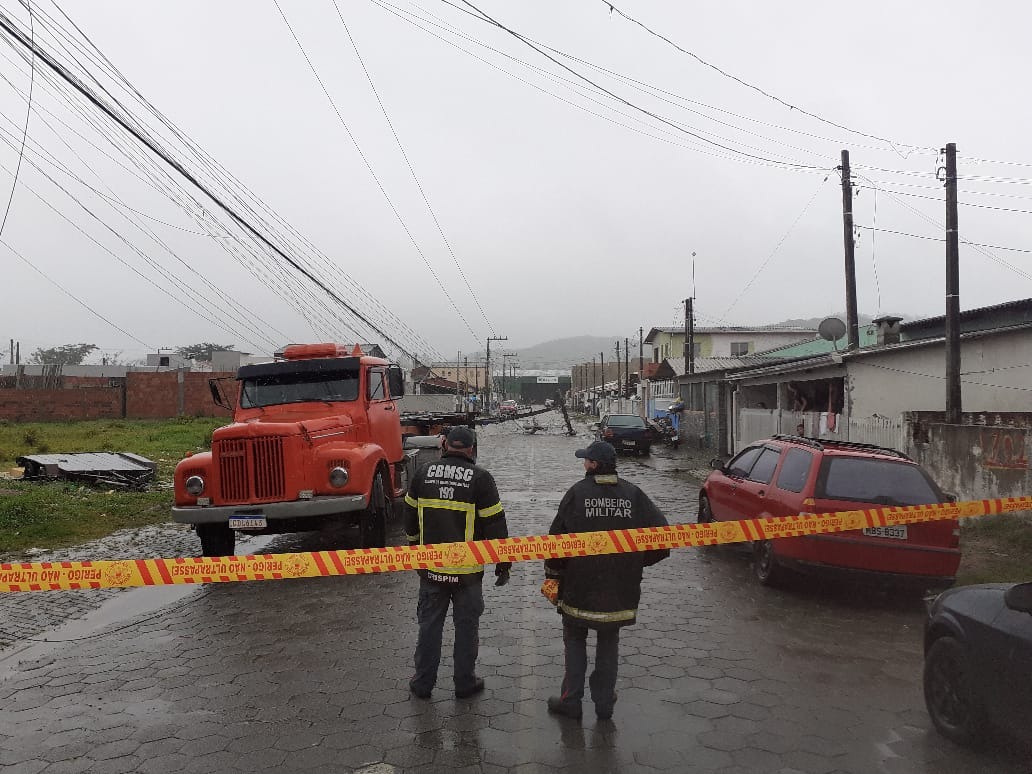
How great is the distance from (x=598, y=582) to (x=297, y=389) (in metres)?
7.36

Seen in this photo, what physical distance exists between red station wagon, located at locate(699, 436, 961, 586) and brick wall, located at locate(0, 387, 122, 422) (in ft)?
138

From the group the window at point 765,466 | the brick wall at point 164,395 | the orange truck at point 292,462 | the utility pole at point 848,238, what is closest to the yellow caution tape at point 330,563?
the window at point 765,466

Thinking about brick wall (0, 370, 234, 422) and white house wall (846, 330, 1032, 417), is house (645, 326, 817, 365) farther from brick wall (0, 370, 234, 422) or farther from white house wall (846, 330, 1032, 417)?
white house wall (846, 330, 1032, 417)

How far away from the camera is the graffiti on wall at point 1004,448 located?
11086 millimetres

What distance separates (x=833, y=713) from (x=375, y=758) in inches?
109

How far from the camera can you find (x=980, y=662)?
3965 mm

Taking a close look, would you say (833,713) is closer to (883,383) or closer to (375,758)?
(375,758)

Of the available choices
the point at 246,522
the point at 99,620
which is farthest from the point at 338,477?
the point at 99,620

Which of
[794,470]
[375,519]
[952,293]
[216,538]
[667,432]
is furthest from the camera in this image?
[667,432]

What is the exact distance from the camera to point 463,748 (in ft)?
13.9

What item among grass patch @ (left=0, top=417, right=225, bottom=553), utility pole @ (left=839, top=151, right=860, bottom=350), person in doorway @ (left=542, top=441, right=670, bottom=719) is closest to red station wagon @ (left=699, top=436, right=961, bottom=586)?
person in doorway @ (left=542, top=441, right=670, bottom=719)

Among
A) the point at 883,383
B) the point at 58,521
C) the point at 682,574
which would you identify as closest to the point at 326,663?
the point at 682,574

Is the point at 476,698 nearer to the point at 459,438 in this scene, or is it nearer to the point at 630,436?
the point at 459,438

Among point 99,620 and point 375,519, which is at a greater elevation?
point 375,519
